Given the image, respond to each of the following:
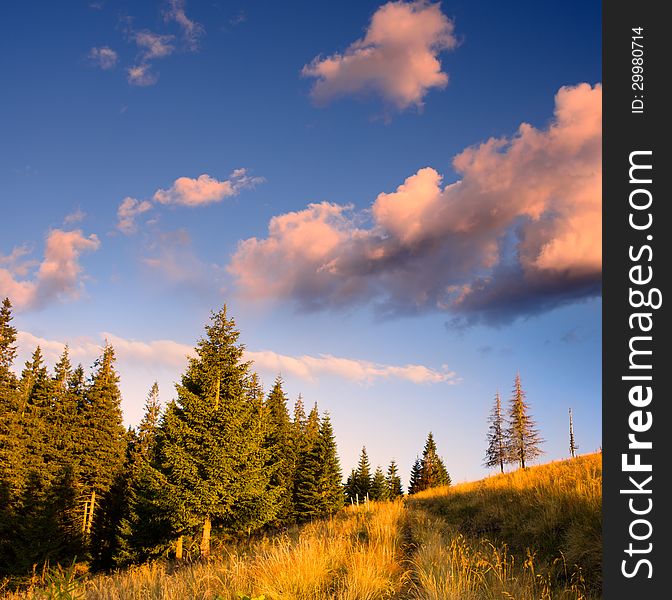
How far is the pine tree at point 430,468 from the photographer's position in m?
67.7

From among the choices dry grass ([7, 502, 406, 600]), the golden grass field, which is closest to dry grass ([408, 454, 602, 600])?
the golden grass field

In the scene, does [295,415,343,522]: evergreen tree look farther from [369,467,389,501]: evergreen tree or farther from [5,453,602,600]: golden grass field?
[5,453,602,600]: golden grass field

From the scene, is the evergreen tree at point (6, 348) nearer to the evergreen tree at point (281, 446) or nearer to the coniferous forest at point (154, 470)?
the coniferous forest at point (154, 470)

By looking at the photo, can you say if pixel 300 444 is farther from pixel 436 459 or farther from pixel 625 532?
pixel 625 532

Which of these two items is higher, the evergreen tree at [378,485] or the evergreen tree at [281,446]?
the evergreen tree at [281,446]

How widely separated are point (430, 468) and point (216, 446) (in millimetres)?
54114

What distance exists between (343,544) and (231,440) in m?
14.5

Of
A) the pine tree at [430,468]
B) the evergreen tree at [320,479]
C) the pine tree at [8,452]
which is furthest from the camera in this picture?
the pine tree at [430,468]

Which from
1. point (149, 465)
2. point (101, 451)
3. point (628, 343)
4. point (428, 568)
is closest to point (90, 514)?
point (101, 451)

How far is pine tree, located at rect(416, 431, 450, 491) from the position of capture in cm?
6769

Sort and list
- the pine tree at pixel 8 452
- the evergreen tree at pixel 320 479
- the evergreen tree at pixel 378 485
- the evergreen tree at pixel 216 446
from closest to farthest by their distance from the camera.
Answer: the evergreen tree at pixel 216 446 < the pine tree at pixel 8 452 < the evergreen tree at pixel 320 479 < the evergreen tree at pixel 378 485

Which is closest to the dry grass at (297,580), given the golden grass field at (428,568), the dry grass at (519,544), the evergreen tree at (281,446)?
the golden grass field at (428,568)

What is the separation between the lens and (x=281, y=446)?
4188cm

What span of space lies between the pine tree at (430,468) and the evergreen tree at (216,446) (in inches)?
1997
